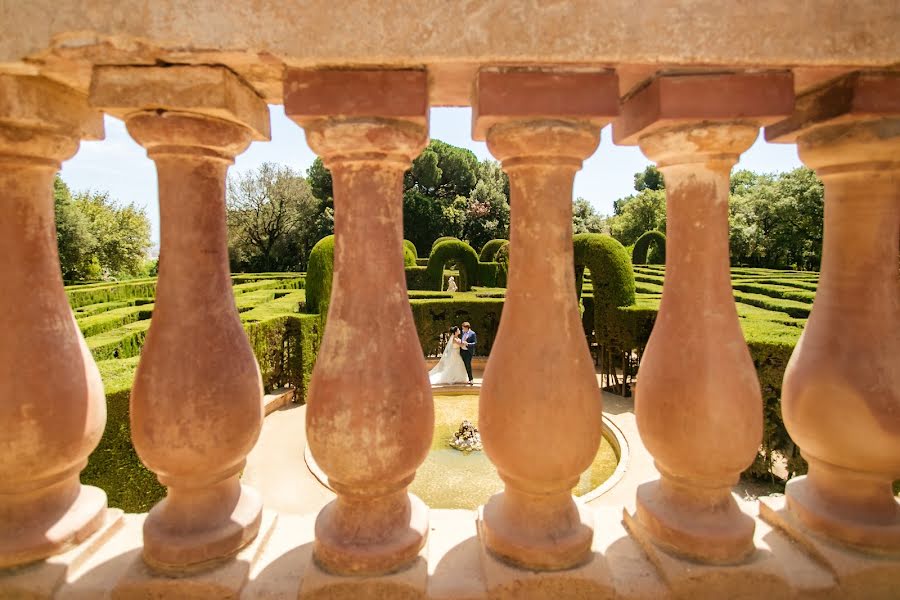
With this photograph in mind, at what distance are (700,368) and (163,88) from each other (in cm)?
167

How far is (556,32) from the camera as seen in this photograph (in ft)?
4.26

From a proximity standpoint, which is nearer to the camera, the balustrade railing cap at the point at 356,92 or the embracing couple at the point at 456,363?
the balustrade railing cap at the point at 356,92

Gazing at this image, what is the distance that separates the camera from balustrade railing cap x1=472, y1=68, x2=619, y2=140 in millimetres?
1367

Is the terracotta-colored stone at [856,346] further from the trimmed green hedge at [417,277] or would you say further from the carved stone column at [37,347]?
the trimmed green hedge at [417,277]

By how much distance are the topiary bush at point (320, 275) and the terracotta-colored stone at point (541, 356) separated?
10.2 m

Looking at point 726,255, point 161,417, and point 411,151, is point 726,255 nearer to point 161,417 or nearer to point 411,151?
point 411,151

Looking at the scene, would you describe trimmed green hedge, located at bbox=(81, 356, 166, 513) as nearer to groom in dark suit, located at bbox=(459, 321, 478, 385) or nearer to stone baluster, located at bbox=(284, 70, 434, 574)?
stone baluster, located at bbox=(284, 70, 434, 574)

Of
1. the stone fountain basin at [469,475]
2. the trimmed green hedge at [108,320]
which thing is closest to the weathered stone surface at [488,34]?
the stone fountain basin at [469,475]

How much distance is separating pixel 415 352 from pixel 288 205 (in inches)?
1581

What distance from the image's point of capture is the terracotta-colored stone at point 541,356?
150 centimetres

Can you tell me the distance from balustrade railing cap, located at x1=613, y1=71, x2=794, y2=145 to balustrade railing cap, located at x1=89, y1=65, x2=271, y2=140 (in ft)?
3.80

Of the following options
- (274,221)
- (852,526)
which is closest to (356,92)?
(852,526)

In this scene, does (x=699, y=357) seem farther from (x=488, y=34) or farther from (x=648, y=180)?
(x=648, y=180)

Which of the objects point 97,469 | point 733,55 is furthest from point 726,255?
point 97,469
